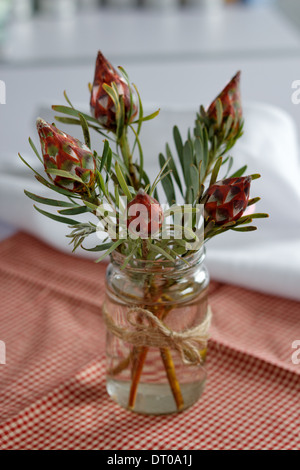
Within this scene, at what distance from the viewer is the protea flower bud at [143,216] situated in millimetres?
435

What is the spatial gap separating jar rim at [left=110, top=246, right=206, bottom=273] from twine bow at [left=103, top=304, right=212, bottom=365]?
4 cm

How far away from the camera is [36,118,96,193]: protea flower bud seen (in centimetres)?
43

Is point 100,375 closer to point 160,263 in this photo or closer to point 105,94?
point 160,263

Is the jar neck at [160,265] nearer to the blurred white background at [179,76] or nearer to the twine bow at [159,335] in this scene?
the twine bow at [159,335]

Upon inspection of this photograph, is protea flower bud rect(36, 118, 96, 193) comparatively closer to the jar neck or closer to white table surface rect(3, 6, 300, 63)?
the jar neck

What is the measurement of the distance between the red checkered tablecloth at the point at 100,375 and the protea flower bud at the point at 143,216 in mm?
228

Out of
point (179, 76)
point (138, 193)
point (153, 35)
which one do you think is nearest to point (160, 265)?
point (138, 193)

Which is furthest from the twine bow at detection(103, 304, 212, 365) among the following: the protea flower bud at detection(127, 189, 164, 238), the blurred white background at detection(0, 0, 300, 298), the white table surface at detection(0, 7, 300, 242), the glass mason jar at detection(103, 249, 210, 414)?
the white table surface at detection(0, 7, 300, 242)

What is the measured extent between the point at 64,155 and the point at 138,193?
0.06 meters

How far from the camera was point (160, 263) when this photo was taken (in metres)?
0.52

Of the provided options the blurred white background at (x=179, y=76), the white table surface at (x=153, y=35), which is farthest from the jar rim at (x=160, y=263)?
the white table surface at (x=153, y=35)

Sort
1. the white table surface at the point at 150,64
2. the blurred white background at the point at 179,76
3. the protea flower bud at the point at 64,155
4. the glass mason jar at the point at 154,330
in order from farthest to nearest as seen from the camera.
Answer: the white table surface at the point at 150,64 < the blurred white background at the point at 179,76 < the glass mason jar at the point at 154,330 < the protea flower bud at the point at 64,155

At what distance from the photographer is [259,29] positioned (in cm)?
199

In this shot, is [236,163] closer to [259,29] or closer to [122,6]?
[259,29]
